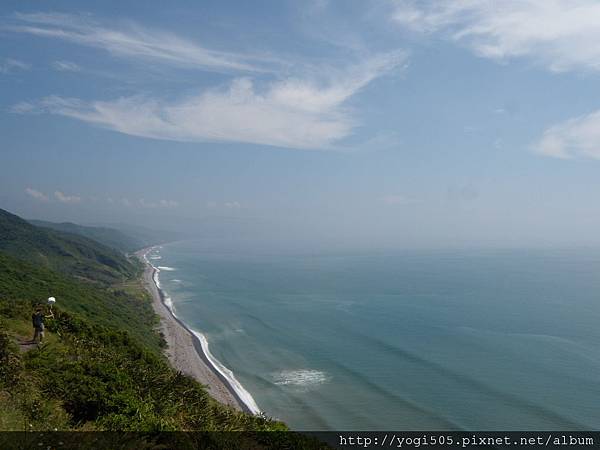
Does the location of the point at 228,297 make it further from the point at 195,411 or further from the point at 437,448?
the point at 195,411

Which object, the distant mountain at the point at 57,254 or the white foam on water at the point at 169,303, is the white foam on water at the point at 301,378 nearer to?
the white foam on water at the point at 169,303

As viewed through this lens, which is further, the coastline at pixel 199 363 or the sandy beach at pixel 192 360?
the sandy beach at pixel 192 360

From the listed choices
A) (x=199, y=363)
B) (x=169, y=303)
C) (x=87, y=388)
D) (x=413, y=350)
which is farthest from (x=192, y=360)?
(x=169, y=303)

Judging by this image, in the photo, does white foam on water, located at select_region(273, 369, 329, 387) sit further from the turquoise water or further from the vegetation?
the vegetation

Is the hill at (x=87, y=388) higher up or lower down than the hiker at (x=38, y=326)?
lower down

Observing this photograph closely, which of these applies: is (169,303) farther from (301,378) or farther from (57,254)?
(301,378)

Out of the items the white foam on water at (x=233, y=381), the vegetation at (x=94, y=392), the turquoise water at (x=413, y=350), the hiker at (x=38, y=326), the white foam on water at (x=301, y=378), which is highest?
the hiker at (x=38, y=326)

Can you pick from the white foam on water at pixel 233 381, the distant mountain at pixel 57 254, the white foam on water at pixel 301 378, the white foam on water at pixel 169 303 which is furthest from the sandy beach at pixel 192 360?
the distant mountain at pixel 57 254
